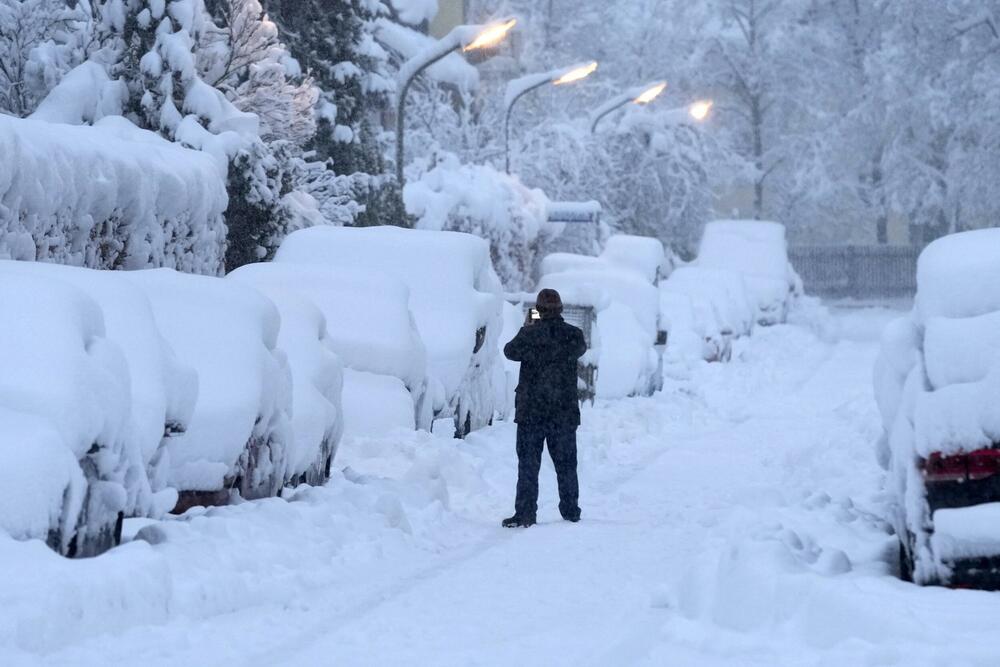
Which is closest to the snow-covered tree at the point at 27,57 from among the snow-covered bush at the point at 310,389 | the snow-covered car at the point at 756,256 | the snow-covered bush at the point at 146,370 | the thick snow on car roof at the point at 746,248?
the snow-covered bush at the point at 310,389

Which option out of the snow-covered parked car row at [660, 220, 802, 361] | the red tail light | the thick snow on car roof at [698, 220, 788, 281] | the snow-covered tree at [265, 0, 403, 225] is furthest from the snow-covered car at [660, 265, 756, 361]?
the red tail light

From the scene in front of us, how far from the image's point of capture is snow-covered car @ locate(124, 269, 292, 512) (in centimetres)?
937

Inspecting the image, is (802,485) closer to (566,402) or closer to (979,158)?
(566,402)

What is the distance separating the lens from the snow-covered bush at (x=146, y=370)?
838 centimetres

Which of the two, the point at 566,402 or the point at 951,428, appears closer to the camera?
the point at 951,428

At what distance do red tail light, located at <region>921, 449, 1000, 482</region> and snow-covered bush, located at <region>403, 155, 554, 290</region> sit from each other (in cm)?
2269

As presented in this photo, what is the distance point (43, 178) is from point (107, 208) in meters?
1.57

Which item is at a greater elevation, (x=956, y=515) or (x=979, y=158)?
(x=979, y=158)

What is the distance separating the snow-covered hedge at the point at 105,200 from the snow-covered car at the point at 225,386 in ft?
12.9

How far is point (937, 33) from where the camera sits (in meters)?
55.2

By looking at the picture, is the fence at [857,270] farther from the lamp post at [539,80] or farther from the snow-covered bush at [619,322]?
the snow-covered bush at [619,322]

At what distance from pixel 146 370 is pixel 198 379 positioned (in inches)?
24.5

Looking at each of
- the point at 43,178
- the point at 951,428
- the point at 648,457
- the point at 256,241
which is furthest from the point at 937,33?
the point at 951,428

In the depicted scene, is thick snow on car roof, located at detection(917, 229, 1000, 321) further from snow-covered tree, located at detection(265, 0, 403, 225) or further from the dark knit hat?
snow-covered tree, located at detection(265, 0, 403, 225)
